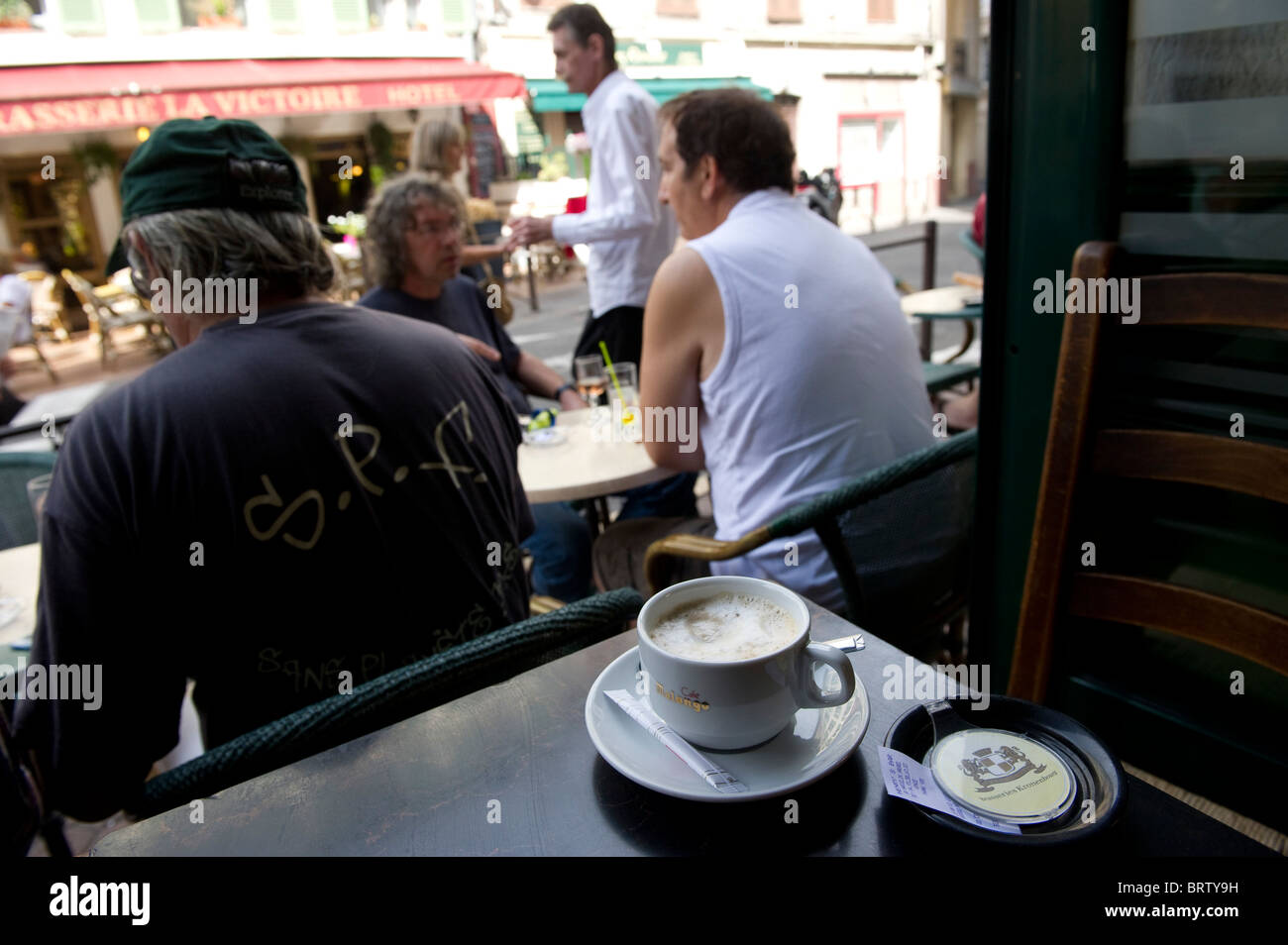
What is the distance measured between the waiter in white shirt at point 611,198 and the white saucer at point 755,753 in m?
2.78

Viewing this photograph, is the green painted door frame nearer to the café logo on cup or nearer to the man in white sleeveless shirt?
the man in white sleeveless shirt

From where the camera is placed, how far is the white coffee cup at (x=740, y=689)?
2.36 ft

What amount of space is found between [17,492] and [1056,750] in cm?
242

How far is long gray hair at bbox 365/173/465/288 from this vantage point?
2.94m

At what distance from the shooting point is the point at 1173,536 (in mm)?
1445

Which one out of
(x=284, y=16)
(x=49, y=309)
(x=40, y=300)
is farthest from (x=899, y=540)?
(x=284, y=16)

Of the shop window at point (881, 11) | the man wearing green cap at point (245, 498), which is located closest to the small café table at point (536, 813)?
the man wearing green cap at point (245, 498)

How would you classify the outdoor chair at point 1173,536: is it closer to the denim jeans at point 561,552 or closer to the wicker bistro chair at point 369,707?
the wicker bistro chair at point 369,707

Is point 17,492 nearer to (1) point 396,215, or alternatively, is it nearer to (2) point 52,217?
(1) point 396,215

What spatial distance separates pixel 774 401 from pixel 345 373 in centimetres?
83

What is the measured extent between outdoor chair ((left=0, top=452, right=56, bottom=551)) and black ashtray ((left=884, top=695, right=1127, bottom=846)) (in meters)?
2.22

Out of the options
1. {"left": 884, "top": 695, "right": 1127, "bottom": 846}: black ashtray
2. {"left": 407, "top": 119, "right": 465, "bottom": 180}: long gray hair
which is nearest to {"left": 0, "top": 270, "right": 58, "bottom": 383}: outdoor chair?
{"left": 407, "top": 119, "right": 465, "bottom": 180}: long gray hair
